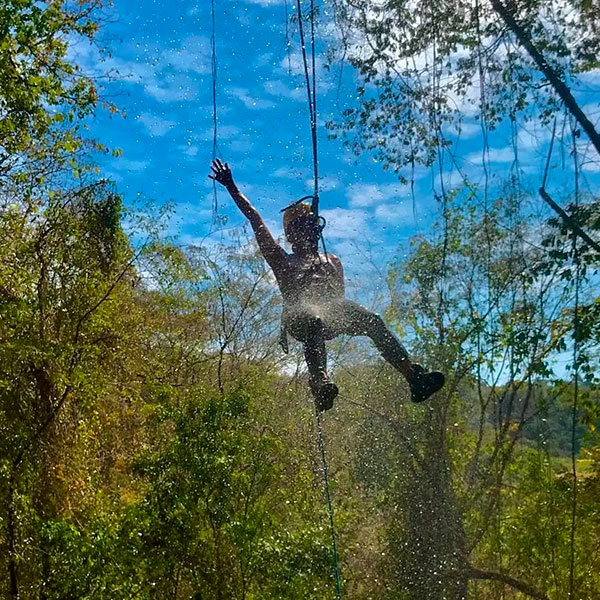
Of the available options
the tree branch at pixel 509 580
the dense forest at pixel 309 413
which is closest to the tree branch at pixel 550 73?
the dense forest at pixel 309 413

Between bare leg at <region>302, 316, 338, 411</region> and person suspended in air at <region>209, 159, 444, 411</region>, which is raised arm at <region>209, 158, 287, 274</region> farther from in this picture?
bare leg at <region>302, 316, 338, 411</region>

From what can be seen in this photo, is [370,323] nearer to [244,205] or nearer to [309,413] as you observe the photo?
[244,205]

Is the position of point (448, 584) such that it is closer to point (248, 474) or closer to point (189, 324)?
point (248, 474)

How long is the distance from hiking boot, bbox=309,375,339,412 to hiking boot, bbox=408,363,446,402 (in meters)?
0.36

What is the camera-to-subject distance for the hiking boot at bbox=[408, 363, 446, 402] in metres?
3.10

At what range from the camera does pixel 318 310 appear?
323cm

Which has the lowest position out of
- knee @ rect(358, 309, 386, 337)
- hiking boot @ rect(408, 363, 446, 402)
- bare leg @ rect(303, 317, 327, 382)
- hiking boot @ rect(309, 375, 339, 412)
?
hiking boot @ rect(309, 375, 339, 412)

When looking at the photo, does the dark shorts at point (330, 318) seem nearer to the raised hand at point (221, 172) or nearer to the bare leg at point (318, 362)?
the bare leg at point (318, 362)

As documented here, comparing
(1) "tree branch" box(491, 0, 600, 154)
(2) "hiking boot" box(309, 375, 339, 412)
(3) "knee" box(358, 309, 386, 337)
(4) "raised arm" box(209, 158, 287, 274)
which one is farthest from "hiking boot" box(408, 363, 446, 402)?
(1) "tree branch" box(491, 0, 600, 154)

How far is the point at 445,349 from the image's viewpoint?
5469mm

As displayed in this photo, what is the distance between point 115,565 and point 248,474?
3.30 ft

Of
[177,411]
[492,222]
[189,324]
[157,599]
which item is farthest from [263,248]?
[189,324]

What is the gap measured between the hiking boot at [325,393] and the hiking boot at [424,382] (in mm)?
362

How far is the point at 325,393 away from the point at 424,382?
45 centimetres
